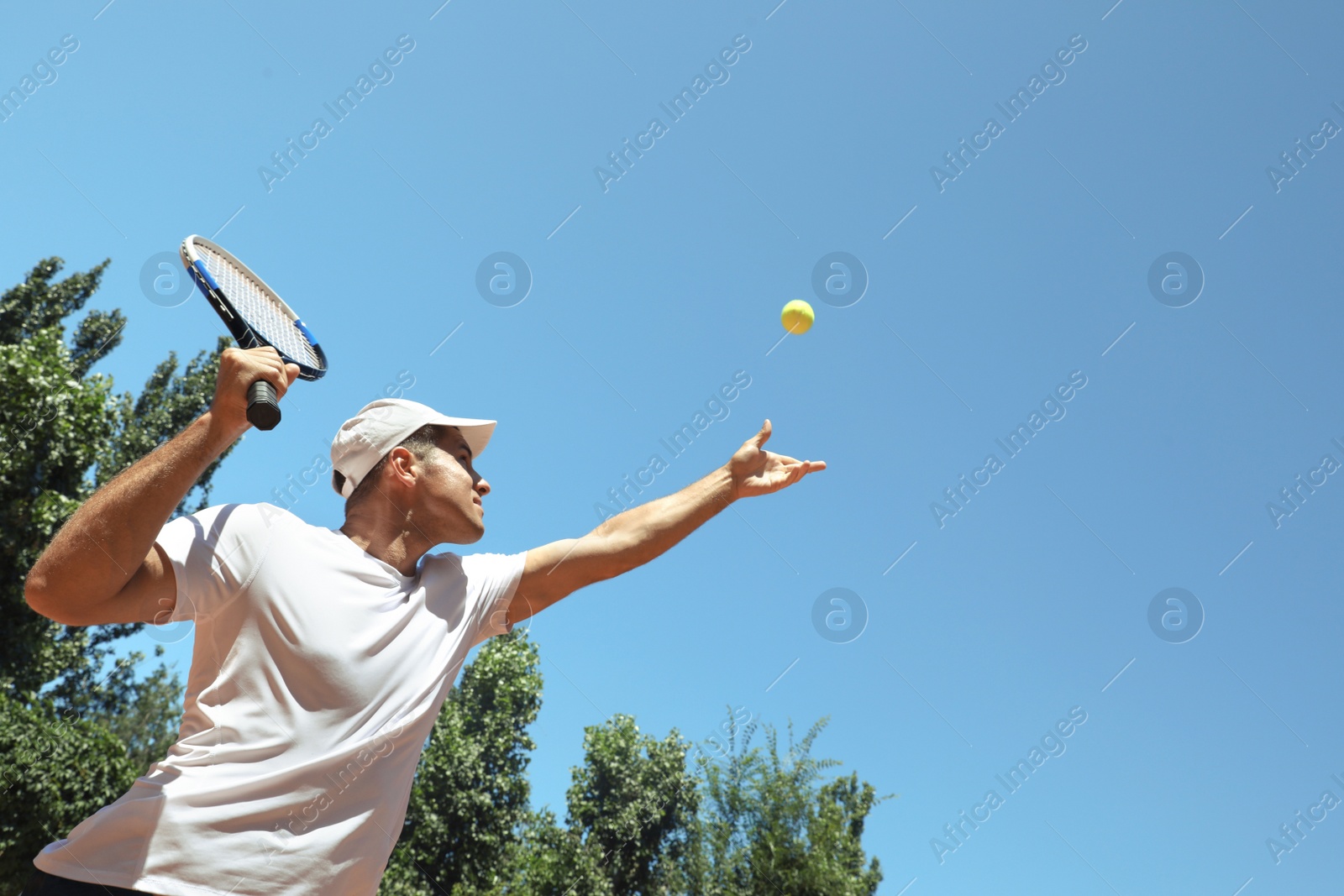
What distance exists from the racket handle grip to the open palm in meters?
1.97

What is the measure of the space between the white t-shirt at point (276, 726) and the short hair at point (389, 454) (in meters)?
0.43

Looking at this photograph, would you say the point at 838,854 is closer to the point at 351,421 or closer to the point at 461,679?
the point at 461,679

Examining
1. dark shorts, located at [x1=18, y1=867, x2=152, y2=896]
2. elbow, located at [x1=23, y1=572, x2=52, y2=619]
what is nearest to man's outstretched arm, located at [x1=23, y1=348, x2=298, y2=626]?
elbow, located at [x1=23, y1=572, x2=52, y2=619]

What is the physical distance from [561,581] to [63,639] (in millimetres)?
25875

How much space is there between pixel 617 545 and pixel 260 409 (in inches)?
57.1

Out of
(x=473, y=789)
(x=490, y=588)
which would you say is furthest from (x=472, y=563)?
(x=473, y=789)

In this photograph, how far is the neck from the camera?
3258 mm

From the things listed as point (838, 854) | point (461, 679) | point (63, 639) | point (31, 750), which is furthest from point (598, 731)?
point (31, 750)

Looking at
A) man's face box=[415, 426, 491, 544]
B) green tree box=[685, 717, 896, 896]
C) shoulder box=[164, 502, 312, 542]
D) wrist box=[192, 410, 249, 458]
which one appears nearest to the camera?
wrist box=[192, 410, 249, 458]

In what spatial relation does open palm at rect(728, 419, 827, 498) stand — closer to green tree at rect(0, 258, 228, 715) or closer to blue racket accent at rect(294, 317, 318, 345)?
blue racket accent at rect(294, 317, 318, 345)

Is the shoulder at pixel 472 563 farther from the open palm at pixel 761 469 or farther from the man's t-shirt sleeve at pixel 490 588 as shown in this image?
the open palm at pixel 761 469

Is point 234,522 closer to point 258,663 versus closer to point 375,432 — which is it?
point 258,663

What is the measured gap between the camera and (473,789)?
27.0 metres

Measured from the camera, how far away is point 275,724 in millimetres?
2604
